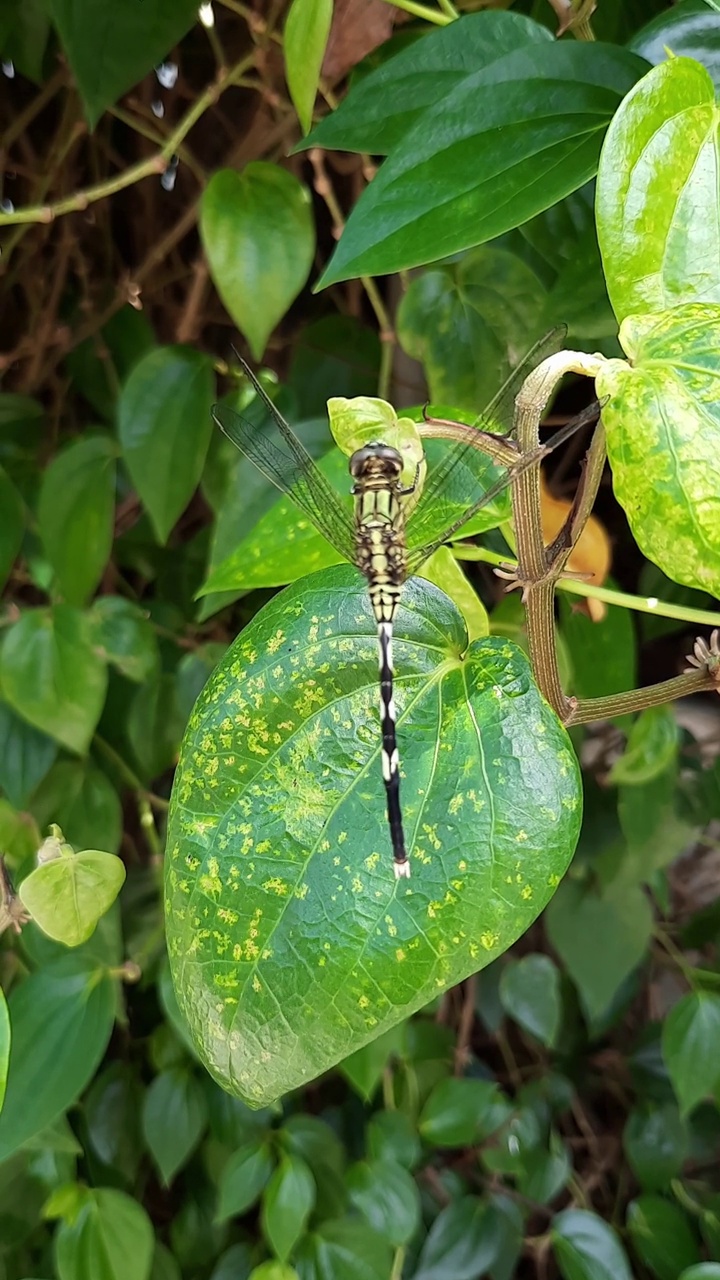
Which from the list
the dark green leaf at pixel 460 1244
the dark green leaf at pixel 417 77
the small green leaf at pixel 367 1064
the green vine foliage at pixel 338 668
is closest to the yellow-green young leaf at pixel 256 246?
the green vine foliage at pixel 338 668

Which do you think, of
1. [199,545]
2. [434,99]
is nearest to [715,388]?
[434,99]

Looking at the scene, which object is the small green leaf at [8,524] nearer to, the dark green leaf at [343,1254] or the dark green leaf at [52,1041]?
the dark green leaf at [52,1041]

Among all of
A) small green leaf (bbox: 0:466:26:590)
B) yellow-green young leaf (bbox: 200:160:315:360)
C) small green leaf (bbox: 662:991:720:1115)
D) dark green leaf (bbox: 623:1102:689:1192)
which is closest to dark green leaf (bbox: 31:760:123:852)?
small green leaf (bbox: 0:466:26:590)

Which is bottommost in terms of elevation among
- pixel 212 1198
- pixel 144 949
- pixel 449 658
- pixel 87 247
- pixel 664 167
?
pixel 212 1198

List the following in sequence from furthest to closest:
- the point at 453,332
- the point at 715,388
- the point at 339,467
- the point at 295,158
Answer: the point at 295,158 < the point at 453,332 < the point at 339,467 < the point at 715,388

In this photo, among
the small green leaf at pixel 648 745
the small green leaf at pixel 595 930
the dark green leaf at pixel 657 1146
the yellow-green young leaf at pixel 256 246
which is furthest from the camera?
the dark green leaf at pixel 657 1146

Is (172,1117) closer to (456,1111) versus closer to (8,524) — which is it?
(456,1111)

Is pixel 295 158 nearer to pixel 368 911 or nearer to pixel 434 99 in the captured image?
pixel 434 99
